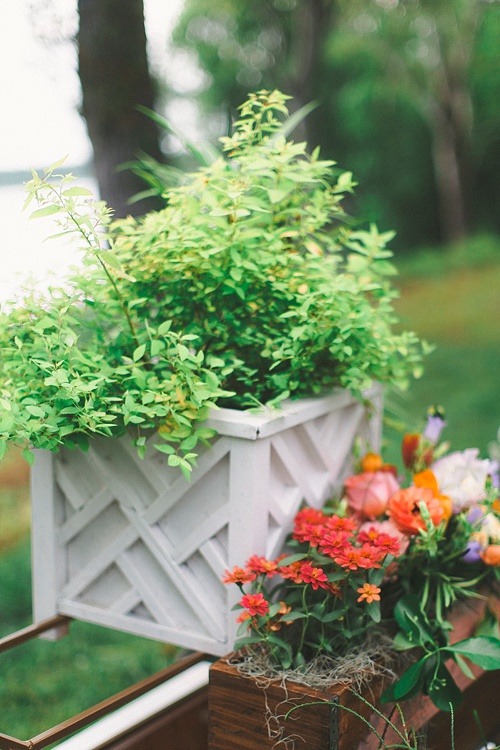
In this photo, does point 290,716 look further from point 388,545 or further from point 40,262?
point 40,262

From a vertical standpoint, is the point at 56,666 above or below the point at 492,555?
below

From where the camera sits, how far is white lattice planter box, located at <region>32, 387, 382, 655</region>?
43.2 inches

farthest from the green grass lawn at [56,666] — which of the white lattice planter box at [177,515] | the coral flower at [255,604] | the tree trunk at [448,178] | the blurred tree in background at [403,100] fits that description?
the tree trunk at [448,178]

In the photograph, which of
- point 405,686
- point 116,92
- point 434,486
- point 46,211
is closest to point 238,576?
point 405,686

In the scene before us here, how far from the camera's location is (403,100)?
11.1m

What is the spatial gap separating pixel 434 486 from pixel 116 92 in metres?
1.33

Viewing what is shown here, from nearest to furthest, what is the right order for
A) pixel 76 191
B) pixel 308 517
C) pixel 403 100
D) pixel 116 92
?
pixel 76 191 < pixel 308 517 < pixel 116 92 < pixel 403 100

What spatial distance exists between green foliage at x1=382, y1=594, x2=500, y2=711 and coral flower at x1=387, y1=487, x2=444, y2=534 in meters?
0.11

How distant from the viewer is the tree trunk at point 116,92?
190 cm

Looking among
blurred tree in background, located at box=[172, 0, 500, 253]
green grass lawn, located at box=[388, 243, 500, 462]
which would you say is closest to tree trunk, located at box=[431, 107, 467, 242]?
blurred tree in background, located at box=[172, 0, 500, 253]

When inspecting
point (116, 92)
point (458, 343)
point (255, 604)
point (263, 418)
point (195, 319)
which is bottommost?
point (458, 343)

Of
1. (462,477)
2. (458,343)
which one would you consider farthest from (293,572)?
(458,343)

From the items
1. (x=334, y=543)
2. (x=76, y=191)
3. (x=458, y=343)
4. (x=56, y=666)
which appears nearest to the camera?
(x=76, y=191)

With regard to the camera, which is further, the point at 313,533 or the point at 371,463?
the point at 371,463
